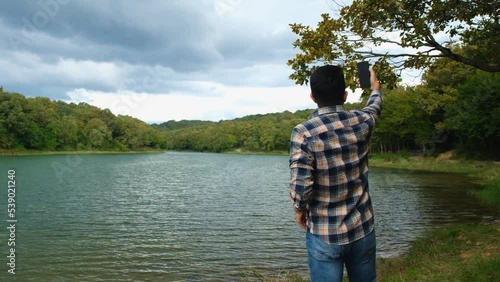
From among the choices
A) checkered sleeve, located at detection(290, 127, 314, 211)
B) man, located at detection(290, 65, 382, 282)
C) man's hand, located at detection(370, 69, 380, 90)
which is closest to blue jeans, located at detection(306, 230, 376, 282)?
man, located at detection(290, 65, 382, 282)

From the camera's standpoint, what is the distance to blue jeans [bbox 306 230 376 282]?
3.15 metres

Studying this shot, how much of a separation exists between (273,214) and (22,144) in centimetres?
10532

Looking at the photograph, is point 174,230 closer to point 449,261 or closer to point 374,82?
point 449,261

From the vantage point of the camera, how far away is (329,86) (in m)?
3.30

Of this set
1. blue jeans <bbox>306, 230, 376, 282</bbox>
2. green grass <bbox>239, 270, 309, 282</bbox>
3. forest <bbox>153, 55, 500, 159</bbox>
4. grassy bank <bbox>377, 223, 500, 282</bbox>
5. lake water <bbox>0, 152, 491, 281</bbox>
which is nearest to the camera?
blue jeans <bbox>306, 230, 376, 282</bbox>

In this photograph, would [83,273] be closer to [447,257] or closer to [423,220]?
[447,257]

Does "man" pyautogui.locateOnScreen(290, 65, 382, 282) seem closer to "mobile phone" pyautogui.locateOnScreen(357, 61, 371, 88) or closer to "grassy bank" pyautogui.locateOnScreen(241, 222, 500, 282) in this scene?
"mobile phone" pyautogui.locateOnScreen(357, 61, 371, 88)

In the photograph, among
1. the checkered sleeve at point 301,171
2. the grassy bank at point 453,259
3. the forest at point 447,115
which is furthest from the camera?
the forest at point 447,115

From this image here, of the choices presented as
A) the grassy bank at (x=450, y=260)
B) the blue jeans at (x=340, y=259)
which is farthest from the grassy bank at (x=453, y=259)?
the blue jeans at (x=340, y=259)

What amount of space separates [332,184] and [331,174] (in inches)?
3.3

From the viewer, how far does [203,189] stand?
1433 inches

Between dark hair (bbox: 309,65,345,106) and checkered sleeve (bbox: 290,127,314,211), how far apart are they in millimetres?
434

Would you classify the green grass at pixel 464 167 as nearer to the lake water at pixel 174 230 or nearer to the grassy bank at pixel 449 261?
the lake water at pixel 174 230

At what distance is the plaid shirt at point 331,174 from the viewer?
10.1 feet
